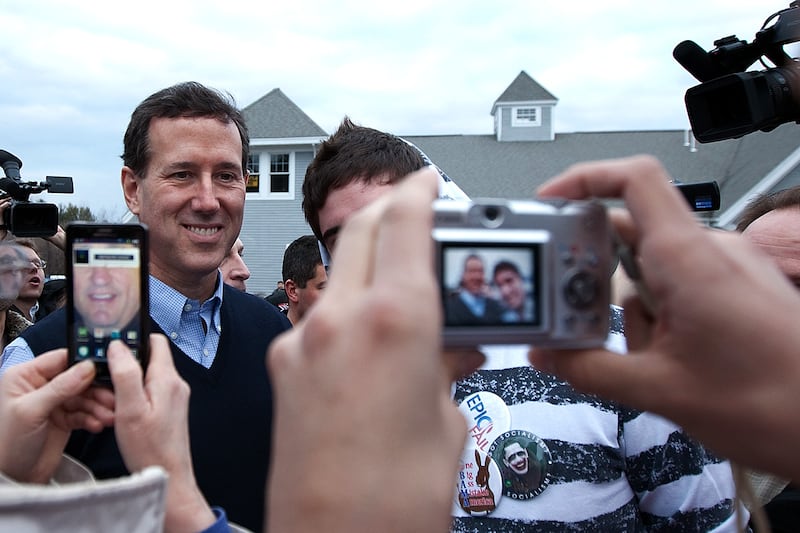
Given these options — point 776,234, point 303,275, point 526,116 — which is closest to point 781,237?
point 776,234

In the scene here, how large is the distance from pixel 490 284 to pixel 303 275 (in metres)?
4.80

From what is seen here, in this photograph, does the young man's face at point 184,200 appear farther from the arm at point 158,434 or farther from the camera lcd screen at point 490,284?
the camera lcd screen at point 490,284

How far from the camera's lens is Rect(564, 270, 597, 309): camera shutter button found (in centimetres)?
95

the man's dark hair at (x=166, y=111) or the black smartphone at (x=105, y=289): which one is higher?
the man's dark hair at (x=166, y=111)

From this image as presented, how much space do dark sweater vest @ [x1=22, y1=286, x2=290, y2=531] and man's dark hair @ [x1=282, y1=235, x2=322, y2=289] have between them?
109 inches

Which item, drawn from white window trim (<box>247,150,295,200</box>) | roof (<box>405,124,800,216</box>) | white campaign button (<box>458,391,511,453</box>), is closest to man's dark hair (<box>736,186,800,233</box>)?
white campaign button (<box>458,391,511,453</box>)

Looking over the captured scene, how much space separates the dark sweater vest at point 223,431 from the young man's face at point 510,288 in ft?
5.68

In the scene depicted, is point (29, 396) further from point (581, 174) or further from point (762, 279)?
point (762, 279)

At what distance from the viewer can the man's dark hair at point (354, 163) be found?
2496mm

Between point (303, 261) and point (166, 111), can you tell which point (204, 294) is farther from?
point (303, 261)

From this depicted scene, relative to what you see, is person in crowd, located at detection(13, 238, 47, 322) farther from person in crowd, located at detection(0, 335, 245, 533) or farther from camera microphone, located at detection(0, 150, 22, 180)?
person in crowd, located at detection(0, 335, 245, 533)

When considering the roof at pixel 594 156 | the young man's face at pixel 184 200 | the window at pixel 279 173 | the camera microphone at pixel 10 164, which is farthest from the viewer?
the roof at pixel 594 156

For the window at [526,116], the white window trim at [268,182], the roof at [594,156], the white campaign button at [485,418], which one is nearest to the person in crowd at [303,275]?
the white campaign button at [485,418]

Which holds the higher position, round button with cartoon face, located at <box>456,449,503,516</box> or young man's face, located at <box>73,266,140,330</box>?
young man's face, located at <box>73,266,140,330</box>
